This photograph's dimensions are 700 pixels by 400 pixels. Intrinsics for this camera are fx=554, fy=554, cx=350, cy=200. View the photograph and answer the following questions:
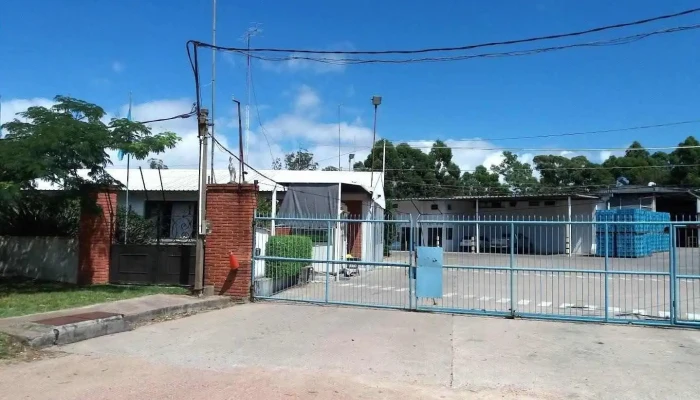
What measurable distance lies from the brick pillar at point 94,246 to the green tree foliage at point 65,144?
1390mm

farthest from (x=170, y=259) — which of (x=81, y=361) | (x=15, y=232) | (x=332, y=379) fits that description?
(x=332, y=379)

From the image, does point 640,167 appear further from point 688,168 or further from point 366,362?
point 366,362

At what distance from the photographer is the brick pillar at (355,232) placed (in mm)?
22005

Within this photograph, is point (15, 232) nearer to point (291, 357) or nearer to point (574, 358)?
point (291, 357)

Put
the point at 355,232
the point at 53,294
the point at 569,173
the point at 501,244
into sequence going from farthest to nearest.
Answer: the point at 569,173 < the point at 355,232 < the point at 501,244 < the point at 53,294

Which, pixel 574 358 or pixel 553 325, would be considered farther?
pixel 553 325

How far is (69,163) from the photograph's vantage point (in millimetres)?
12016

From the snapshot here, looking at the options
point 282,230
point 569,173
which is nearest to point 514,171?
point 569,173

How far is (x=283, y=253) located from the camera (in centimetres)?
1392

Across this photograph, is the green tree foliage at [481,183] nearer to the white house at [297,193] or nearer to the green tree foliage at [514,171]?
the green tree foliage at [514,171]

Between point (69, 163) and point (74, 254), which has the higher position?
point (69, 163)

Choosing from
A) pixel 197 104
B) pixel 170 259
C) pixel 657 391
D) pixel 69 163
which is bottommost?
pixel 657 391

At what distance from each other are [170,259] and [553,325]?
354 inches

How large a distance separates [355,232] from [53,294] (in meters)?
13.1
